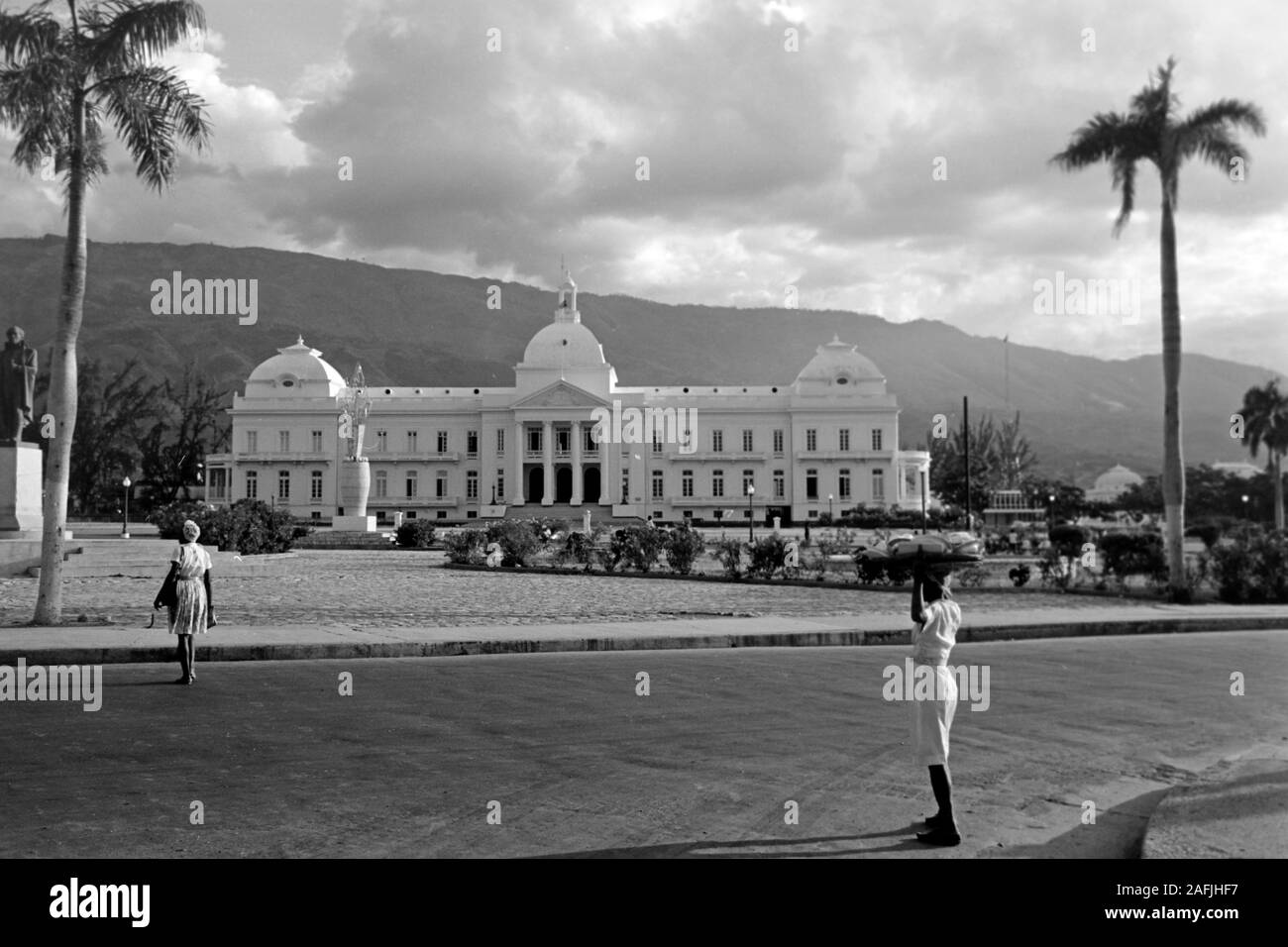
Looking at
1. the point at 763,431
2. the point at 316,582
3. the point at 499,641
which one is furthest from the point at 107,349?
the point at 499,641

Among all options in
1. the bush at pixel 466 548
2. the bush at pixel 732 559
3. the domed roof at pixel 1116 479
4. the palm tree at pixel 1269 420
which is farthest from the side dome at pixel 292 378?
the domed roof at pixel 1116 479

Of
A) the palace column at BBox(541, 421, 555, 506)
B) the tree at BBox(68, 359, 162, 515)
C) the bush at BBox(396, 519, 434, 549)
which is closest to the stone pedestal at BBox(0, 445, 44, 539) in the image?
the bush at BBox(396, 519, 434, 549)

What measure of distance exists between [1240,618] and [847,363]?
64277 mm

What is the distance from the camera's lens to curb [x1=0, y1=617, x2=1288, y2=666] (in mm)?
12195

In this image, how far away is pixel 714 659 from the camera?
12.8 m

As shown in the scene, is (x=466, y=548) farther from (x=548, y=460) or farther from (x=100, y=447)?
(x=100, y=447)

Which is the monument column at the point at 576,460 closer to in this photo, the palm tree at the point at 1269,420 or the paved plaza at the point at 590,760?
the palm tree at the point at 1269,420

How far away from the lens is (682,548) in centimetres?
2545

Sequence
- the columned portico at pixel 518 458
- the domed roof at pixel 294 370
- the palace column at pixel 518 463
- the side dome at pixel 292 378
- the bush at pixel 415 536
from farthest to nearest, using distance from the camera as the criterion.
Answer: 1. the domed roof at pixel 294 370
2. the side dome at pixel 292 378
3. the columned portico at pixel 518 458
4. the palace column at pixel 518 463
5. the bush at pixel 415 536

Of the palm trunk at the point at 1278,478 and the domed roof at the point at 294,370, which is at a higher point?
the domed roof at the point at 294,370

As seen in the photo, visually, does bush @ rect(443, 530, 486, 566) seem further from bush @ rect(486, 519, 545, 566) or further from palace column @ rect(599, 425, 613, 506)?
palace column @ rect(599, 425, 613, 506)

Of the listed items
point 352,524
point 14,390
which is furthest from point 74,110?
point 352,524

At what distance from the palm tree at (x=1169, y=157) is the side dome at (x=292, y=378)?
219 ft

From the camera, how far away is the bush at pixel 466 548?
29391 millimetres
